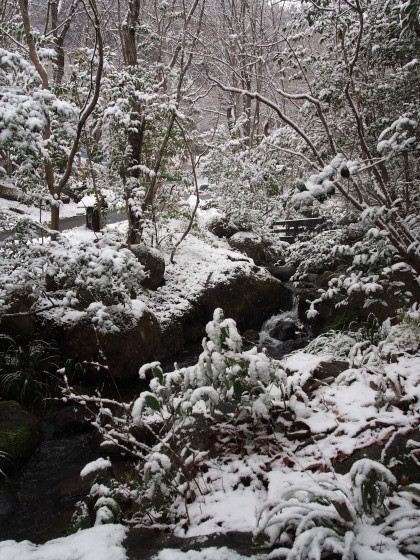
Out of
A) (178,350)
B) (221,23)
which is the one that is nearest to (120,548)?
(178,350)

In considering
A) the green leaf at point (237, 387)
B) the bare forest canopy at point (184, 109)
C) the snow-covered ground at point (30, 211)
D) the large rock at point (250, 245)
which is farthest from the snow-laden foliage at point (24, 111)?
the large rock at point (250, 245)

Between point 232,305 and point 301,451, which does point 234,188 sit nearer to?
point 232,305

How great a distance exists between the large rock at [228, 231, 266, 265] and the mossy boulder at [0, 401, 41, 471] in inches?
316

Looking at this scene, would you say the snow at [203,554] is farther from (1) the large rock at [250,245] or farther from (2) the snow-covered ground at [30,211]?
(1) the large rock at [250,245]

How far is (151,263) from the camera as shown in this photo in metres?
7.91

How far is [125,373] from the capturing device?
6.05 m

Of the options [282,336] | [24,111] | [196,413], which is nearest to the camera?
[196,413]

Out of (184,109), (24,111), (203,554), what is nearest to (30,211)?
(184,109)

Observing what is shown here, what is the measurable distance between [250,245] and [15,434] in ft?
28.3

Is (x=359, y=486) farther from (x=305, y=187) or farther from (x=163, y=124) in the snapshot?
(x=163, y=124)

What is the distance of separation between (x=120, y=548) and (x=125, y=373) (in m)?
4.36

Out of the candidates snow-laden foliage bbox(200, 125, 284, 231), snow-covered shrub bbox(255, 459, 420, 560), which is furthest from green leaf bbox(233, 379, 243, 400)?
snow-laden foliage bbox(200, 125, 284, 231)

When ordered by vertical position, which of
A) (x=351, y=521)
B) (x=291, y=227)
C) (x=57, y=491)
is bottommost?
(x=57, y=491)

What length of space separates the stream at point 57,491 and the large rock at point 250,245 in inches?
266
